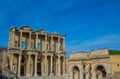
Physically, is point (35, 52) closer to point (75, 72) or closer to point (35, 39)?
point (35, 39)

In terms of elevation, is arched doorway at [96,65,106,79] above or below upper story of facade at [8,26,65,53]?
below

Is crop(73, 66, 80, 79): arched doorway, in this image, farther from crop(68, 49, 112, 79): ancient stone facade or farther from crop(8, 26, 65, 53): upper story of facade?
crop(8, 26, 65, 53): upper story of facade

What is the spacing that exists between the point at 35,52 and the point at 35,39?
134 inches

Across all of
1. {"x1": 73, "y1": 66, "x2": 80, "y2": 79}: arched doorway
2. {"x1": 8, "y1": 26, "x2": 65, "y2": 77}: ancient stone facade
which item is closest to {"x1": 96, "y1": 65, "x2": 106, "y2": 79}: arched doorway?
{"x1": 73, "y1": 66, "x2": 80, "y2": 79}: arched doorway

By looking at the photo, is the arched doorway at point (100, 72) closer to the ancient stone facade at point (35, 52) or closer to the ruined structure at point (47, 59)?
the ruined structure at point (47, 59)

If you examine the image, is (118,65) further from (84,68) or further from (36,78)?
(36,78)

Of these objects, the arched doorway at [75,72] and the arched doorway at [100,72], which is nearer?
the arched doorway at [100,72]

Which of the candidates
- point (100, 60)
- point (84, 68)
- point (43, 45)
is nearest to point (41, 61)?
point (43, 45)

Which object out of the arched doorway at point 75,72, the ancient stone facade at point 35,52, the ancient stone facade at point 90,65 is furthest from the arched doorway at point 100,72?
the ancient stone facade at point 35,52

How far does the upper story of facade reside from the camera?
35.2 metres

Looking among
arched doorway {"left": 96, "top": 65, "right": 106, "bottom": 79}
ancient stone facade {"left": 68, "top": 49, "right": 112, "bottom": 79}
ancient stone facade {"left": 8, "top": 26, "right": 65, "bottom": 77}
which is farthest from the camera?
ancient stone facade {"left": 8, "top": 26, "right": 65, "bottom": 77}

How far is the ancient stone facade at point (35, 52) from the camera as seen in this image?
113ft

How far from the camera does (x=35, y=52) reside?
36000 millimetres

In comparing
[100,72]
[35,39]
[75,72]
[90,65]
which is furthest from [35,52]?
[100,72]
